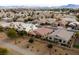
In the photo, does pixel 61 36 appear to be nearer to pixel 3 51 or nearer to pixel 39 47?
pixel 39 47

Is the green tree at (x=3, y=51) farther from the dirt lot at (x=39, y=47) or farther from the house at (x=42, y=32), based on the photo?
the house at (x=42, y=32)

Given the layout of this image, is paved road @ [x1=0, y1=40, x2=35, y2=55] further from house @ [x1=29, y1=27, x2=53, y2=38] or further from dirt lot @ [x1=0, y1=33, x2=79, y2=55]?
house @ [x1=29, y1=27, x2=53, y2=38]

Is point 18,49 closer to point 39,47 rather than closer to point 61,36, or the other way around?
point 39,47

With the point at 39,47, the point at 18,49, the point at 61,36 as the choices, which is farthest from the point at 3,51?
the point at 61,36

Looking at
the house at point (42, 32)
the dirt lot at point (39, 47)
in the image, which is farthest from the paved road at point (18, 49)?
the house at point (42, 32)

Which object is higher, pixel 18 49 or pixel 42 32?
pixel 42 32

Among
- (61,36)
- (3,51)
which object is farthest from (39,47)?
(3,51)

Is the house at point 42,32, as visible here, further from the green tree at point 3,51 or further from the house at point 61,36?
the green tree at point 3,51

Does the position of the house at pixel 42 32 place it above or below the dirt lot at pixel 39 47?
above

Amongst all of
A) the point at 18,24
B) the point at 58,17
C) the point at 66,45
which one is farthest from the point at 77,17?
the point at 18,24

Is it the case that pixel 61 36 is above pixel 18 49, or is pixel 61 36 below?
above
